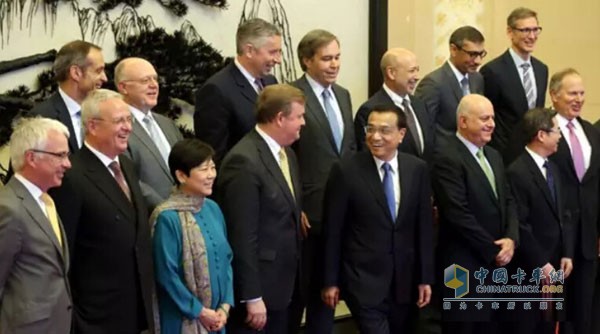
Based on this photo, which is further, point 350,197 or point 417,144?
point 417,144

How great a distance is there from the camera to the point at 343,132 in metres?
4.76

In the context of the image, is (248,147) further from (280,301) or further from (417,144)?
(417,144)

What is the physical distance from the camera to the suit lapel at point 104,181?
138 inches

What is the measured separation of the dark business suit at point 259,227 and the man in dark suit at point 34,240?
34.0 inches

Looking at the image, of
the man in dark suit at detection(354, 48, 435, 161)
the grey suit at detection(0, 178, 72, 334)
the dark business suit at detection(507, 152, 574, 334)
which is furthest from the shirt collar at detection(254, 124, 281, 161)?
the dark business suit at detection(507, 152, 574, 334)

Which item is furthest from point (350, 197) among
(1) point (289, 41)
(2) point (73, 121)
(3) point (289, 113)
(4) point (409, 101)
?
(1) point (289, 41)

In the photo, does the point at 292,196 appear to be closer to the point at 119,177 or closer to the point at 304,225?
the point at 304,225

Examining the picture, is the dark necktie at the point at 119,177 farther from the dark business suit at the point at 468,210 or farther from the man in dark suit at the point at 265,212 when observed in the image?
the dark business suit at the point at 468,210

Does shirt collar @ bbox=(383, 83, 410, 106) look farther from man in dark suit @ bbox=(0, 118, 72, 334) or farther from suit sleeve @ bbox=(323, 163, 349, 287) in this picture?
man in dark suit @ bbox=(0, 118, 72, 334)

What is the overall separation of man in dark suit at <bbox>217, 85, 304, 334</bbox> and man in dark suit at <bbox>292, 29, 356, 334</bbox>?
1.34 feet

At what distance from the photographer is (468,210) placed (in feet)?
15.0

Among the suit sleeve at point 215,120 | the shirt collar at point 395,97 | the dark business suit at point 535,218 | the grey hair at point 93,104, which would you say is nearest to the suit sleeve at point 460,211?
the dark business suit at point 535,218

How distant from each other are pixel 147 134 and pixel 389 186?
116 cm

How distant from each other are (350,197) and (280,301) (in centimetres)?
60
